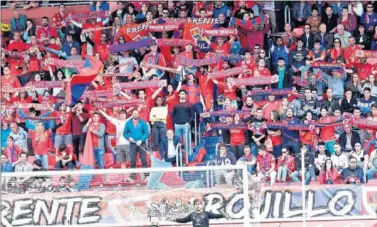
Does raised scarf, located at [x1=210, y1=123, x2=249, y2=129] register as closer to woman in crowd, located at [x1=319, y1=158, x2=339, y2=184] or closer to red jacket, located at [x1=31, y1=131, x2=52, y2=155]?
woman in crowd, located at [x1=319, y1=158, x2=339, y2=184]

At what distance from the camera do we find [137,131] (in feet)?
73.9

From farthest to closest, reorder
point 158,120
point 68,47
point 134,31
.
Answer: point 68,47
point 134,31
point 158,120

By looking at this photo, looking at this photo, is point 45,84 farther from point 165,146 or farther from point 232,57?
point 232,57

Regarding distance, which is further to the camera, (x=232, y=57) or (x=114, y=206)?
(x=232, y=57)

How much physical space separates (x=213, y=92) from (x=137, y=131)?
1746 mm

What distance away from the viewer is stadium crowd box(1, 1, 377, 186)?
22.3m

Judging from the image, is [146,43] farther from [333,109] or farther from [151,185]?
[151,185]

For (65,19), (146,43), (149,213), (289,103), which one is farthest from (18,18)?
(149,213)

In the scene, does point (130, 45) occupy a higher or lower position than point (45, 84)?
higher

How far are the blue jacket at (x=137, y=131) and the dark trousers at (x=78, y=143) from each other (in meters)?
0.80

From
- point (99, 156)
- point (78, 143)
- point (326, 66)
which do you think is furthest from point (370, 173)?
point (78, 143)

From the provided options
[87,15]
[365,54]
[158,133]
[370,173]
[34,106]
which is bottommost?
[370,173]

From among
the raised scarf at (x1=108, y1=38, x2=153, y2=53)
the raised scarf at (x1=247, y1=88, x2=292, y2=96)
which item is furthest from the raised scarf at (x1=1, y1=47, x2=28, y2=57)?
the raised scarf at (x1=247, y1=88, x2=292, y2=96)

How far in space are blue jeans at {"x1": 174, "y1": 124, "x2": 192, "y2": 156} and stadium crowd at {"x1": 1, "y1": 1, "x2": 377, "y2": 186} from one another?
2 centimetres
